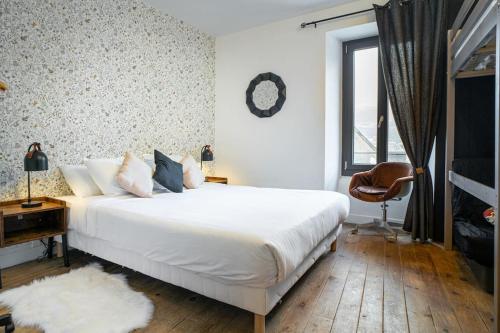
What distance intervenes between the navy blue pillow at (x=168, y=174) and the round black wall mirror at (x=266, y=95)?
5.55ft

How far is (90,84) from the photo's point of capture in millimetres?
3105

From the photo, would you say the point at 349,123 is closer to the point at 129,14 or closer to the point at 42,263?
the point at 129,14

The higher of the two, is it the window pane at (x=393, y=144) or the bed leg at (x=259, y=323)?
the window pane at (x=393, y=144)

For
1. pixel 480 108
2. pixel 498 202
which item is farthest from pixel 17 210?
pixel 480 108

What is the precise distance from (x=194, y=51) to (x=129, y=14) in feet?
3.68

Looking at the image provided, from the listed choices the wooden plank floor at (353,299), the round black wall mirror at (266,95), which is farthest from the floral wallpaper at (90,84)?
the wooden plank floor at (353,299)

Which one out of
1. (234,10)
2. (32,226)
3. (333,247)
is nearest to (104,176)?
(32,226)

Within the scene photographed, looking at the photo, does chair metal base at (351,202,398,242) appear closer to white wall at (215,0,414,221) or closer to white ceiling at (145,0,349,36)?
white wall at (215,0,414,221)

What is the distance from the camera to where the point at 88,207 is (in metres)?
2.45

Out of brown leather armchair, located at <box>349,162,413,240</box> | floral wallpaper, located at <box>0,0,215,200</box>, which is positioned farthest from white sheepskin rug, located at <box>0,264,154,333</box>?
brown leather armchair, located at <box>349,162,413,240</box>

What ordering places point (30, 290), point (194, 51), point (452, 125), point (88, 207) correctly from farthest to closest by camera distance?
point (194, 51) < point (452, 125) < point (88, 207) < point (30, 290)

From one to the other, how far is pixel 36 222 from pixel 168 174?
4.11ft

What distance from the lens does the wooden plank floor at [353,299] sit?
1711mm

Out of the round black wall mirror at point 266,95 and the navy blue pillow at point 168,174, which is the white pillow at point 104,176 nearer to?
the navy blue pillow at point 168,174
